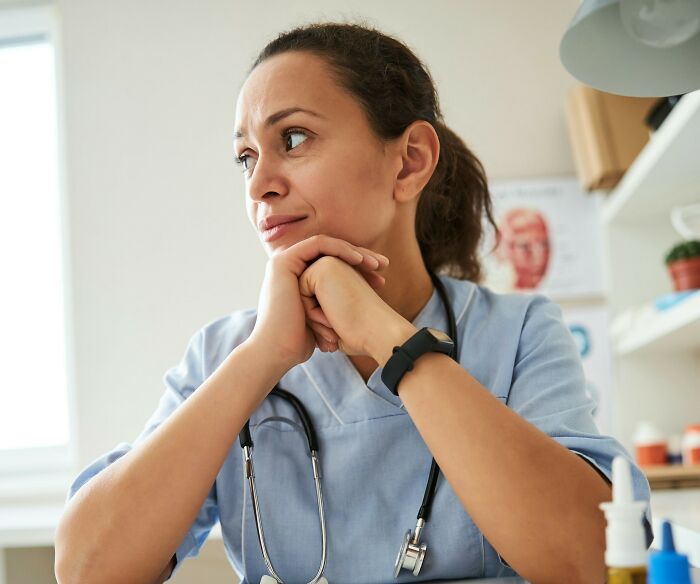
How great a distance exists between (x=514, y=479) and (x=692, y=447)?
57.1 inches

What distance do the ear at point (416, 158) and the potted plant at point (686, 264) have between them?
94 centimetres

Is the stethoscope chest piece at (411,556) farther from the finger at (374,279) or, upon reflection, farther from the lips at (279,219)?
the lips at (279,219)

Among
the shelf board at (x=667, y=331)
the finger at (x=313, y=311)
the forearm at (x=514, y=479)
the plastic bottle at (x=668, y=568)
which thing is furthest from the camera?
the shelf board at (x=667, y=331)

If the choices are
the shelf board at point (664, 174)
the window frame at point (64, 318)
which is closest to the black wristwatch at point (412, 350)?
the shelf board at point (664, 174)

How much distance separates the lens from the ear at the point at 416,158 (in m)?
1.28

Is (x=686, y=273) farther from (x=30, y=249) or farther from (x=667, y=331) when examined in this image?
(x=30, y=249)

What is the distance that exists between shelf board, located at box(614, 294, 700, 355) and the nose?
98cm

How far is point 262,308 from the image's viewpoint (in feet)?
3.72

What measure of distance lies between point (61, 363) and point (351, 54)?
2038mm

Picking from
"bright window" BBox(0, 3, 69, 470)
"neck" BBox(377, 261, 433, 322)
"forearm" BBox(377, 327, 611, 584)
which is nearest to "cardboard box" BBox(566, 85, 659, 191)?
"neck" BBox(377, 261, 433, 322)

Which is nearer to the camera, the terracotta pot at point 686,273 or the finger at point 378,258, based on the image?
the finger at point 378,258

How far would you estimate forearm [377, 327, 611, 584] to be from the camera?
899 mm

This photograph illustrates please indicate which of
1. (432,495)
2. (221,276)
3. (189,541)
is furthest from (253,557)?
(221,276)

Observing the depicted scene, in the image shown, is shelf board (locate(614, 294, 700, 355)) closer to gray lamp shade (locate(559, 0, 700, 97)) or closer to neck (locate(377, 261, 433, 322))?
neck (locate(377, 261, 433, 322))
